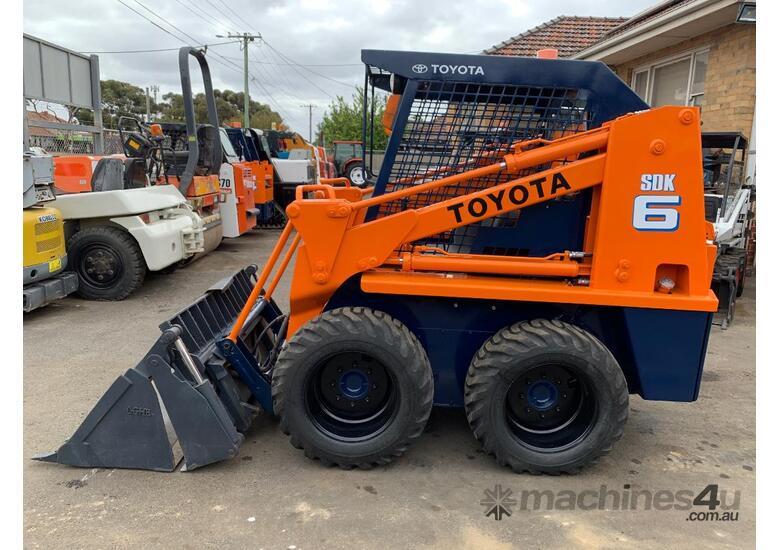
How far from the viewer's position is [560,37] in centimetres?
1387

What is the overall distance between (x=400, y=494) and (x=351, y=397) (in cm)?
61

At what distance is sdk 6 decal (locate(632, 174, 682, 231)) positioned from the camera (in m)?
2.96

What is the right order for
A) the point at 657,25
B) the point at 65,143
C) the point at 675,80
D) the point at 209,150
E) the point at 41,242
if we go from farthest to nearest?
the point at 65,143
the point at 675,80
the point at 209,150
the point at 657,25
the point at 41,242

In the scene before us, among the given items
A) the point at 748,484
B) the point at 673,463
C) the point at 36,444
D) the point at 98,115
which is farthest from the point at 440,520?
the point at 98,115

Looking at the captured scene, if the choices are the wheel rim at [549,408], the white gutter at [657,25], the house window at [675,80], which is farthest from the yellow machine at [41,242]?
the house window at [675,80]

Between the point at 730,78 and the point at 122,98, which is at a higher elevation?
the point at 122,98

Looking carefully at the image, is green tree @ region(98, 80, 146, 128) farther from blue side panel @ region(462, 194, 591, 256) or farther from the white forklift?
blue side panel @ region(462, 194, 591, 256)

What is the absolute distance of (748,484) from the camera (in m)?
3.20

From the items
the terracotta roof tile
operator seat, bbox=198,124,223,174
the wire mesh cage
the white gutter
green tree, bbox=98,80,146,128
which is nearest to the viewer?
the wire mesh cage

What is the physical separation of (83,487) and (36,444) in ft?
2.33

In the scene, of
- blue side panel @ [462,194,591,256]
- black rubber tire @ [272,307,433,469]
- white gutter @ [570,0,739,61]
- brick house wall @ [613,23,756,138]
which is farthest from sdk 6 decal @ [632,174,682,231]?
brick house wall @ [613,23,756,138]

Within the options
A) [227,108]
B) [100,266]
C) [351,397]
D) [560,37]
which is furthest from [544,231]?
[227,108]

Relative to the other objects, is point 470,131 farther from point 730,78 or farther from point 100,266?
point 730,78

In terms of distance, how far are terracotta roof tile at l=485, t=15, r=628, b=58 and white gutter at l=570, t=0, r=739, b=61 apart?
A: 2.25 metres
